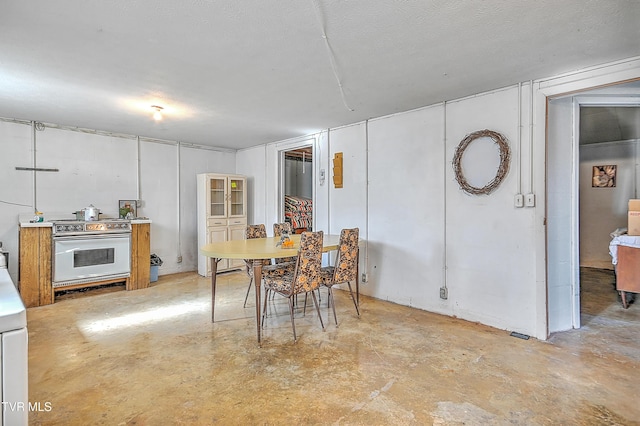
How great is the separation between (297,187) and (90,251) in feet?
13.6

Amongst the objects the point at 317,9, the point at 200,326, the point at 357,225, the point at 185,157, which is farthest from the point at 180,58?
the point at 185,157

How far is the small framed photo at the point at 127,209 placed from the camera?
5074mm

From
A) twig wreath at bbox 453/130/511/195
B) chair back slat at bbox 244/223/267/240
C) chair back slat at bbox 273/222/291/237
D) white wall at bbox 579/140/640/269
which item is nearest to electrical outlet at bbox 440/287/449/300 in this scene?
twig wreath at bbox 453/130/511/195

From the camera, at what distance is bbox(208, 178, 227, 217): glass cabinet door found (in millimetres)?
5863

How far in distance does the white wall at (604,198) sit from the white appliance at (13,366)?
341 inches

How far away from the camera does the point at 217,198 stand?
5.99m

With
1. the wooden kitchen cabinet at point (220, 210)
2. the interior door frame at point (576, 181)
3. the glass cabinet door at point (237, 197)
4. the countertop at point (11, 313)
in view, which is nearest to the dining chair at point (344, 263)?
the interior door frame at point (576, 181)

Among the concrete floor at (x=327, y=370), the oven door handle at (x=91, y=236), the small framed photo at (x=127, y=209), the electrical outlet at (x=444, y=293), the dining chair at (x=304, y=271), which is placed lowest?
the concrete floor at (x=327, y=370)

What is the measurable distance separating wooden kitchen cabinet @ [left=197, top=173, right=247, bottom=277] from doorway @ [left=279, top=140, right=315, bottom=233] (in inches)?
33.4

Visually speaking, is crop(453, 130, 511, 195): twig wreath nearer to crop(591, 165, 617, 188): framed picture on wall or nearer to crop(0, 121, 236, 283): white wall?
crop(0, 121, 236, 283): white wall

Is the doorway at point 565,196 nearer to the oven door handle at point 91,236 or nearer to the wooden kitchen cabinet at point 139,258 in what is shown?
the wooden kitchen cabinet at point 139,258

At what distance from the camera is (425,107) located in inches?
151

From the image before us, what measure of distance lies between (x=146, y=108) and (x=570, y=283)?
5.12 metres

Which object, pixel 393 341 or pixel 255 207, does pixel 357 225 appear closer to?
pixel 393 341
